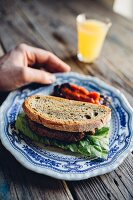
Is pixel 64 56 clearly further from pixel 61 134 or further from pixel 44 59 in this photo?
pixel 61 134

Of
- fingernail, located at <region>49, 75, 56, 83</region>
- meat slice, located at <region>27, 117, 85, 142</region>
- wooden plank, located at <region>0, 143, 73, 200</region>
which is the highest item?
meat slice, located at <region>27, 117, 85, 142</region>

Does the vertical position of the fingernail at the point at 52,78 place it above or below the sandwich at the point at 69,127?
below

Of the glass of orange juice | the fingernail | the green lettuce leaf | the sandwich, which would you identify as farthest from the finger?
the green lettuce leaf

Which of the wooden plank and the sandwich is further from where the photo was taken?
the sandwich

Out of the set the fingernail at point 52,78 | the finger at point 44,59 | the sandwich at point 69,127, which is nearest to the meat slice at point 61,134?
the sandwich at point 69,127

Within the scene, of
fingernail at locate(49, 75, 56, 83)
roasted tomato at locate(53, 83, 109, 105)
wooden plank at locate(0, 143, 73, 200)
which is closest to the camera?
wooden plank at locate(0, 143, 73, 200)

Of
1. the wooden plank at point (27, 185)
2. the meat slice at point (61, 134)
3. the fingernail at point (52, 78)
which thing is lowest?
the wooden plank at point (27, 185)

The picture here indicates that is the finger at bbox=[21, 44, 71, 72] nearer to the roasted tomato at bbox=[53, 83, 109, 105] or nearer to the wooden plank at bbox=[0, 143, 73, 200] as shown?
the roasted tomato at bbox=[53, 83, 109, 105]

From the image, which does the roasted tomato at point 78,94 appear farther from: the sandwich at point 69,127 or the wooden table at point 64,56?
the wooden table at point 64,56
